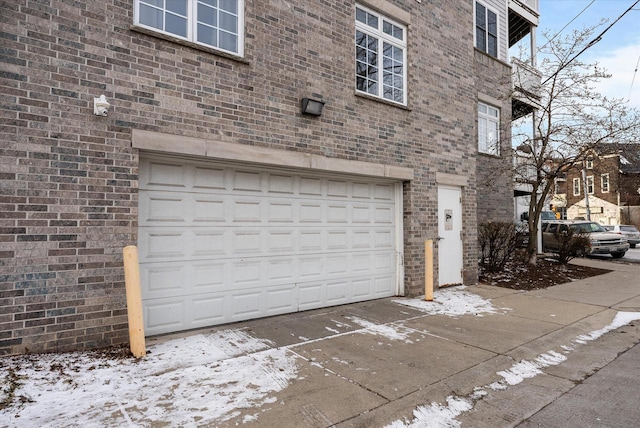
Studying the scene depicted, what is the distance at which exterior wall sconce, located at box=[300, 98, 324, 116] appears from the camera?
19.0ft

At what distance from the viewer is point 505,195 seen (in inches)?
533

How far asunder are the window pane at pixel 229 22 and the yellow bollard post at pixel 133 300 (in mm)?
3314

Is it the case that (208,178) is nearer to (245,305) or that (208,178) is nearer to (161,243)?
(161,243)

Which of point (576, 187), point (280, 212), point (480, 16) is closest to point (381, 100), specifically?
point (280, 212)

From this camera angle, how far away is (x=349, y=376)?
363 cm

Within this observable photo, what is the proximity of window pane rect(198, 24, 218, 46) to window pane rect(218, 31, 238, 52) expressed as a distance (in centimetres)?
9

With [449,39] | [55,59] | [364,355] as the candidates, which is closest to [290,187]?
[364,355]

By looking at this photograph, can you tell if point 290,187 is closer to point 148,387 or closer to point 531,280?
point 148,387

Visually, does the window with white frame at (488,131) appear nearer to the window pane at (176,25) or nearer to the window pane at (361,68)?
the window pane at (361,68)

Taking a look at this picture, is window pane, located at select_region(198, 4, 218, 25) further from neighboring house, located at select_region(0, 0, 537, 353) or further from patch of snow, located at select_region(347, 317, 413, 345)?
patch of snow, located at select_region(347, 317, 413, 345)

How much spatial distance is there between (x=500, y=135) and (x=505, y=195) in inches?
86.3

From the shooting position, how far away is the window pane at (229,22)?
519 cm

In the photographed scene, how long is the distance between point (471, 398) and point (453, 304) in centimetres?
355

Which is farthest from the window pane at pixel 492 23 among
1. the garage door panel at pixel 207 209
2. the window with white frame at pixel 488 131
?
the garage door panel at pixel 207 209
